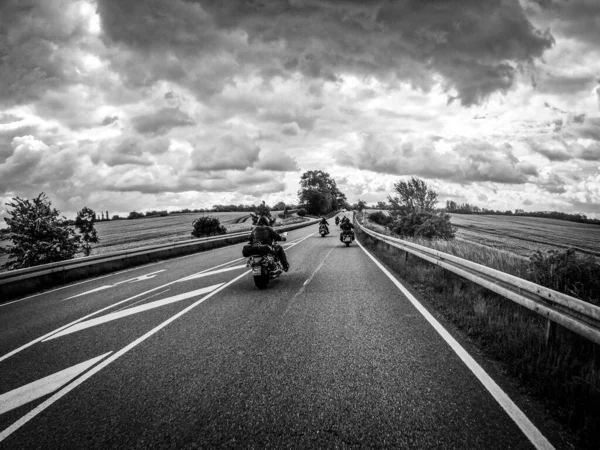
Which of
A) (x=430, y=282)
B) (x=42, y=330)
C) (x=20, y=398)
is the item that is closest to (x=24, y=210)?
(x=42, y=330)

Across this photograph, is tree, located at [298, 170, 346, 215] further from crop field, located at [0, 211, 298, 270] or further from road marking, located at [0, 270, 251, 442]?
→ road marking, located at [0, 270, 251, 442]

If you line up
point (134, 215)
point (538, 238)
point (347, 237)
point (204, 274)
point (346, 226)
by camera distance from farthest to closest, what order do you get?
point (134, 215)
point (538, 238)
point (346, 226)
point (347, 237)
point (204, 274)

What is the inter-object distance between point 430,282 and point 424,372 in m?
4.54

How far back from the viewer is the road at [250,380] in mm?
2434

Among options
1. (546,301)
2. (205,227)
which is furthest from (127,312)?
(205,227)

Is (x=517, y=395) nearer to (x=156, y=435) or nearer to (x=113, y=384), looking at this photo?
(x=156, y=435)

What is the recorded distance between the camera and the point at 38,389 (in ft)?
10.9

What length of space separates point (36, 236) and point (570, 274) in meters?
17.3

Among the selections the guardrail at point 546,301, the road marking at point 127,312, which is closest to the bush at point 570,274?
the guardrail at point 546,301

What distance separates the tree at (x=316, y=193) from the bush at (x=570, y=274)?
98682 mm

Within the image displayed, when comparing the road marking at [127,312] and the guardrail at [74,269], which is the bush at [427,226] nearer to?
the guardrail at [74,269]

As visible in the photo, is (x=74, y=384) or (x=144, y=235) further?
(x=144, y=235)

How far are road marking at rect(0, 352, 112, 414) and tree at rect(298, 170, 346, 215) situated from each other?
101151 mm

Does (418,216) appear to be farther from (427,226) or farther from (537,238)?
(537,238)
